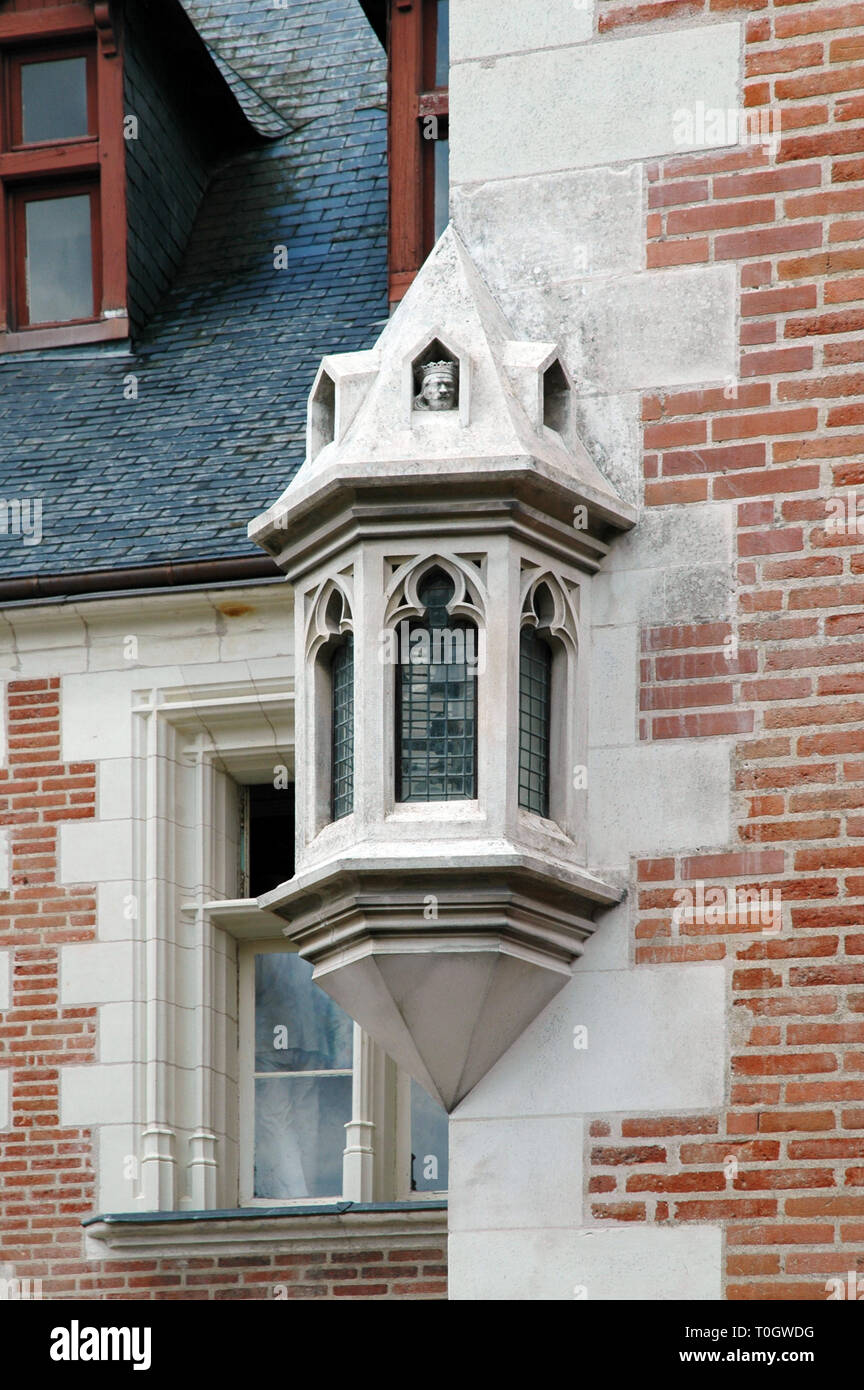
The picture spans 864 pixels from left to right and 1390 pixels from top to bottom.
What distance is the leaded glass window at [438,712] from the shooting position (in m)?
5.96

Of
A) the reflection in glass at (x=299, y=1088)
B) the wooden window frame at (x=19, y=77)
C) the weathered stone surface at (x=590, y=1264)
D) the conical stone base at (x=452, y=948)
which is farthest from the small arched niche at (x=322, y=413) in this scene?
the wooden window frame at (x=19, y=77)

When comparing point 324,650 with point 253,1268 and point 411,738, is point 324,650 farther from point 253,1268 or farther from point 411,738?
point 253,1268

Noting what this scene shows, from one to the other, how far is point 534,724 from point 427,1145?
3.68m

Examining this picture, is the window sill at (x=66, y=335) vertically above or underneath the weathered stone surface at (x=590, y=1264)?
above

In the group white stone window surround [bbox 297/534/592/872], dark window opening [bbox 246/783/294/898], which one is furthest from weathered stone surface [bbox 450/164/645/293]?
dark window opening [bbox 246/783/294/898]

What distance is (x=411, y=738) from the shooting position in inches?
235

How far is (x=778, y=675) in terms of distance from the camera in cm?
593

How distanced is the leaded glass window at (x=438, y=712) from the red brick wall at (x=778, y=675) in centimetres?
40

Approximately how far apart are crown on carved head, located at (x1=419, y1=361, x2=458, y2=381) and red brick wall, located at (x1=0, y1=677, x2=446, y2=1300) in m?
3.67

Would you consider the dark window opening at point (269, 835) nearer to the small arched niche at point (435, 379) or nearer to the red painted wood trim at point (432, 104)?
the red painted wood trim at point (432, 104)

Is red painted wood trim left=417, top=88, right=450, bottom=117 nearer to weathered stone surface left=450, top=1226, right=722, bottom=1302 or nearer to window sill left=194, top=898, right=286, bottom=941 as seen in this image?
window sill left=194, top=898, right=286, bottom=941

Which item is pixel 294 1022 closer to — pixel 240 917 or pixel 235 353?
pixel 240 917

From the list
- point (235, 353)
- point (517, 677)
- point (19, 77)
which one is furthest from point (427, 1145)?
point (19, 77)

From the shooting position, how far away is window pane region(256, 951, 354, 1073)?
380 inches
